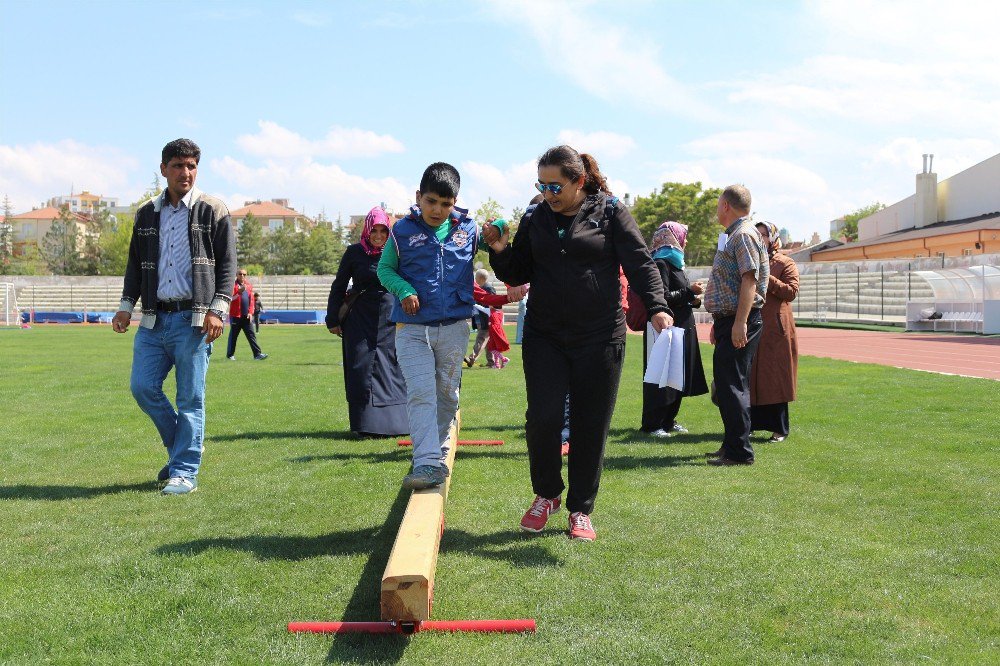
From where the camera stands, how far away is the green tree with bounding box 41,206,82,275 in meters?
102

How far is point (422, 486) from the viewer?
15.9ft

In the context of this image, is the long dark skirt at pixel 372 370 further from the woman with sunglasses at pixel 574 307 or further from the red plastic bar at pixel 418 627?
the red plastic bar at pixel 418 627

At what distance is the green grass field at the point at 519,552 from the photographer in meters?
3.43

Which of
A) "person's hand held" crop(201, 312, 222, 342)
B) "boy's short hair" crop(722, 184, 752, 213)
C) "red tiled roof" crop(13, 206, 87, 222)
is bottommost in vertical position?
"person's hand held" crop(201, 312, 222, 342)

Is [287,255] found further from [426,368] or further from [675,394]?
[426,368]

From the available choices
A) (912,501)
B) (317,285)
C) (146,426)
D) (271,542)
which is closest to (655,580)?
(271,542)

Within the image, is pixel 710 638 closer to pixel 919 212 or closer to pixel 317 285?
pixel 317 285

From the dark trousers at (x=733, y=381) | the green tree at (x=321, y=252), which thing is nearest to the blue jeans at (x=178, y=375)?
the dark trousers at (x=733, y=381)

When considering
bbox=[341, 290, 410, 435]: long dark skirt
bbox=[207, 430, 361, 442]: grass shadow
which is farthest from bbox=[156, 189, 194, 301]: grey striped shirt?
bbox=[207, 430, 361, 442]: grass shadow

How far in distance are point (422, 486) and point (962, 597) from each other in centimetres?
255

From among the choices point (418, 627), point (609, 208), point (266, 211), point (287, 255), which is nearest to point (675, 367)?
point (609, 208)

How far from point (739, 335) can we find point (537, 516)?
9.21ft

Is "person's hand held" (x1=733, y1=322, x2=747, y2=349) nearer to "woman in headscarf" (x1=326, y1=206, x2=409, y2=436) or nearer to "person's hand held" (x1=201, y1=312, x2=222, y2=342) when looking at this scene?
"woman in headscarf" (x1=326, y1=206, x2=409, y2=436)

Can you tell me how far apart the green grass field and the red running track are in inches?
333
